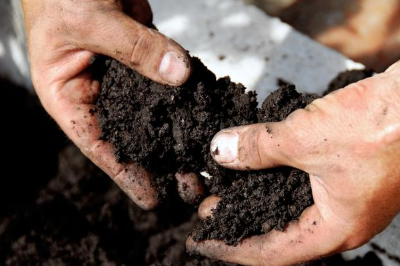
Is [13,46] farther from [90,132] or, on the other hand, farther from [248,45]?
[248,45]

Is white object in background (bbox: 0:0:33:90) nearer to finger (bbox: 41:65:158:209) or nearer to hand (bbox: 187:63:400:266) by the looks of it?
finger (bbox: 41:65:158:209)

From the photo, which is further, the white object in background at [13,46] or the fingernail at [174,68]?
the white object in background at [13,46]

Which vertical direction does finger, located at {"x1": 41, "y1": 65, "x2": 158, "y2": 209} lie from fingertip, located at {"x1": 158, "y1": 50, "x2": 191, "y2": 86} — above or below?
below

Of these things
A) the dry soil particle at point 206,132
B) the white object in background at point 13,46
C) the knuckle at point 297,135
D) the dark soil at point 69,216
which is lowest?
the dark soil at point 69,216

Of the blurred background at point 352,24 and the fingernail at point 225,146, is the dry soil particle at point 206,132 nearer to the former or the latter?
the fingernail at point 225,146

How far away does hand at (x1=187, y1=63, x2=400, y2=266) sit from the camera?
4.10ft

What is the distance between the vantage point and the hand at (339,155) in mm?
1250

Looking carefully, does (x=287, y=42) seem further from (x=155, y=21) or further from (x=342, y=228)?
(x=342, y=228)

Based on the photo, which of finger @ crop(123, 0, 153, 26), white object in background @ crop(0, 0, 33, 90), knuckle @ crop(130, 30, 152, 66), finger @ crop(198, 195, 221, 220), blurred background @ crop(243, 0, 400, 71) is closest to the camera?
knuckle @ crop(130, 30, 152, 66)

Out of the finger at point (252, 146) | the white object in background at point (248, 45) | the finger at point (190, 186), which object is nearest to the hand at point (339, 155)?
the finger at point (252, 146)

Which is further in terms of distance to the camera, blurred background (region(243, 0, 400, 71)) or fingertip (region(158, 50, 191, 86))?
blurred background (region(243, 0, 400, 71))

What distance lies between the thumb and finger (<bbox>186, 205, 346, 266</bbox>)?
0.68ft

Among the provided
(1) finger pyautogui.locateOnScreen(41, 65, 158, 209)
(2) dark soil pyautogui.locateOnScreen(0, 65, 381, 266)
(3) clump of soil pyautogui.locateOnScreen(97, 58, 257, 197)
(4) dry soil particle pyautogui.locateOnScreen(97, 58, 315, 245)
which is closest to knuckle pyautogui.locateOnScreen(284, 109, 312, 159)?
(4) dry soil particle pyautogui.locateOnScreen(97, 58, 315, 245)

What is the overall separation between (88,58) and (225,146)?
632 mm
